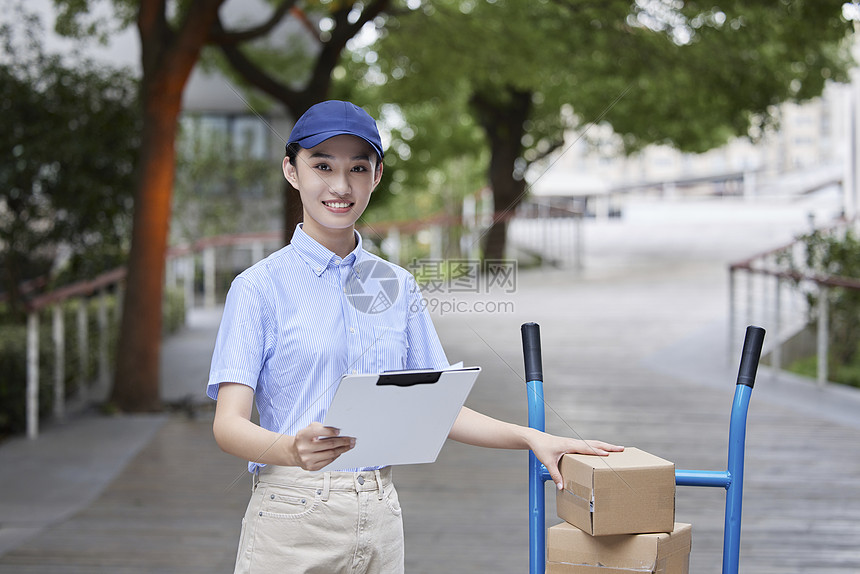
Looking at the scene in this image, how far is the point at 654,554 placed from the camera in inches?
55.2

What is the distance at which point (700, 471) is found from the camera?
157 centimetres

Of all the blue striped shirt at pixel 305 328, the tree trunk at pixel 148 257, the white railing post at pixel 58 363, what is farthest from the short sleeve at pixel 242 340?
the tree trunk at pixel 148 257

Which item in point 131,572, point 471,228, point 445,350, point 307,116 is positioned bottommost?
point 131,572

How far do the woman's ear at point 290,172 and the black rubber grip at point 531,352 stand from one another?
0.42 metres

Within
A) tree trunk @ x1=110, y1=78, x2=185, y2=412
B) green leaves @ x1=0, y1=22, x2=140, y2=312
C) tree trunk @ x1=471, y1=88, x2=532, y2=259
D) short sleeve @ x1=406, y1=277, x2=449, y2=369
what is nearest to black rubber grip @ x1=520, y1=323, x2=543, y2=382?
short sleeve @ x1=406, y1=277, x2=449, y2=369

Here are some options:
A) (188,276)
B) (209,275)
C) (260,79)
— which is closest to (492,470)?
(260,79)

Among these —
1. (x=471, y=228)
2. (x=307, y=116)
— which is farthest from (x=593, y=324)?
(x=307, y=116)

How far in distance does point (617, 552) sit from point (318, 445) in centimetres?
51

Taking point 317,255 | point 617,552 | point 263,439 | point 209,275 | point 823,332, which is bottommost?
point 823,332

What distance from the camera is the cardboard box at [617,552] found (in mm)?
1411

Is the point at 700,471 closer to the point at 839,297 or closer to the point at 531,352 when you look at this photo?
the point at 531,352

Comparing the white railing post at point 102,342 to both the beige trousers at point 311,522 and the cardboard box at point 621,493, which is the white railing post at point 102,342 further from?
the cardboard box at point 621,493

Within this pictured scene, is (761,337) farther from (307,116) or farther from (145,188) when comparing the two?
(145,188)

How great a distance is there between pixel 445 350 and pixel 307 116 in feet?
1.35
